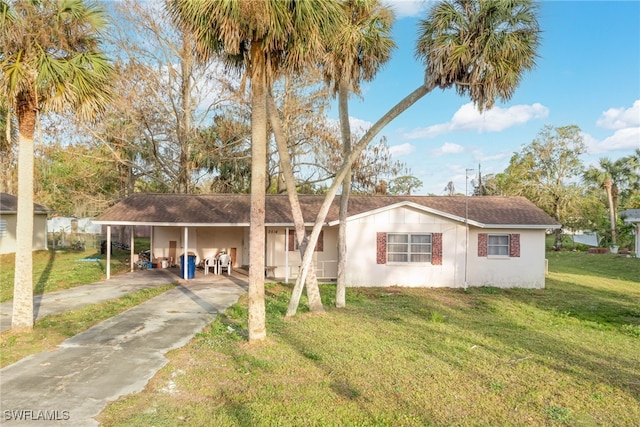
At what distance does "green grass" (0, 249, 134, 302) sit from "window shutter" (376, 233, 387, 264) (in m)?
10.5

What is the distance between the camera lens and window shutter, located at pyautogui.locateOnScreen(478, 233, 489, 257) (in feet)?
53.6

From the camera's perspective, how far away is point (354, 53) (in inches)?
423

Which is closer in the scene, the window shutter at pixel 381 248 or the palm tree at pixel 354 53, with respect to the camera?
the palm tree at pixel 354 53

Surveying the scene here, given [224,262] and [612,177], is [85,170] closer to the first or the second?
[224,262]

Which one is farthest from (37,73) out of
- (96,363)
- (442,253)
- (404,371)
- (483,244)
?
(483,244)

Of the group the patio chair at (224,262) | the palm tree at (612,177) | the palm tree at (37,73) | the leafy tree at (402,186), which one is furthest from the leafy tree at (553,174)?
the palm tree at (37,73)

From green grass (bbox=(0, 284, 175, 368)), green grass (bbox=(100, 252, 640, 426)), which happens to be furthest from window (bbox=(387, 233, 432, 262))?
green grass (bbox=(0, 284, 175, 368))

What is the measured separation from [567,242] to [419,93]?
35.5 meters

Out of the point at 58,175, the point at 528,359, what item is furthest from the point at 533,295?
the point at 58,175

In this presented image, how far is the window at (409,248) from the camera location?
52.5 ft

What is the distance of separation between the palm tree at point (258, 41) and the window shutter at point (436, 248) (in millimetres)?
9580

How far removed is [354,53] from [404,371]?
7.75m

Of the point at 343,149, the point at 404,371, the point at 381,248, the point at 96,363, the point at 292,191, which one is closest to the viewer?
the point at 404,371

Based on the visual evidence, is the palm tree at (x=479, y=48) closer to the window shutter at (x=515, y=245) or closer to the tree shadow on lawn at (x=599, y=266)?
the window shutter at (x=515, y=245)
